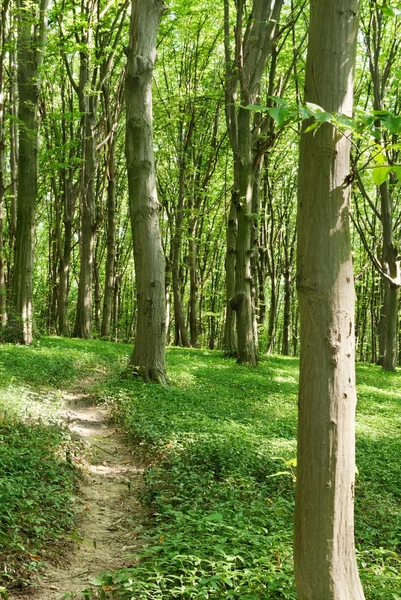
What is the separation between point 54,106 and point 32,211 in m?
11.8

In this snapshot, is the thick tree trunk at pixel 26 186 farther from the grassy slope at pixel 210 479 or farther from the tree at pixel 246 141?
the tree at pixel 246 141

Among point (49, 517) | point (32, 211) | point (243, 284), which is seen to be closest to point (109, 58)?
point (32, 211)

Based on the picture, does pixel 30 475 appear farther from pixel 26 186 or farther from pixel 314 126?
Answer: pixel 26 186

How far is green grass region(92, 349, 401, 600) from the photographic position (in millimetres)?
3520

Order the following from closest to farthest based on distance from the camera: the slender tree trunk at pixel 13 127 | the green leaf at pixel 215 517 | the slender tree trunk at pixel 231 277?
→ the green leaf at pixel 215 517 < the slender tree trunk at pixel 13 127 < the slender tree trunk at pixel 231 277

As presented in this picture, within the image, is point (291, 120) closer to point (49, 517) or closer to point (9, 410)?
point (49, 517)

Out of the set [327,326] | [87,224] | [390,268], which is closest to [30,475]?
[327,326]

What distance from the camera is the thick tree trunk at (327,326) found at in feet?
7.93

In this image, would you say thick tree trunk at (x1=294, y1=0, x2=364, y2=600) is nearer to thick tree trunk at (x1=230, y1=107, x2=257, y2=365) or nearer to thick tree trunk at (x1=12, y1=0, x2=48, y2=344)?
thick tree trunk at (x1=230, y1=107, x2=257, y2=365)

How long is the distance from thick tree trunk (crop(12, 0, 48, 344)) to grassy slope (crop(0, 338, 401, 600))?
141 inches

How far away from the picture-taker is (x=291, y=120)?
7.51 feet

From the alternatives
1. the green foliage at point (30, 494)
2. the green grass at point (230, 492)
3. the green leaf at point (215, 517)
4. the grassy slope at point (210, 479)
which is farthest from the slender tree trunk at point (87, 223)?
the green leaf at point (215, 517)

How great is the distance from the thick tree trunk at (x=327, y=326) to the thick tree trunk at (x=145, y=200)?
850 centimetres

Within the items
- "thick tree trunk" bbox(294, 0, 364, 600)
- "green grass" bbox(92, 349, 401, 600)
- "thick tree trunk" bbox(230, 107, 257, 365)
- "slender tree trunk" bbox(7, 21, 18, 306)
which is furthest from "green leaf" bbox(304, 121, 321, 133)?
"slender tree trunk" bbox(7, 21, 18, 306)
